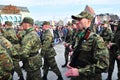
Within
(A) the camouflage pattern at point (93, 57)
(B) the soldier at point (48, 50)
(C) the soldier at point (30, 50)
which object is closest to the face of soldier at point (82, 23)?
(A) the camouflage pattern at point (93, 57)

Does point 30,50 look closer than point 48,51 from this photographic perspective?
Yes

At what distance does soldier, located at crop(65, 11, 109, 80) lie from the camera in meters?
3.70

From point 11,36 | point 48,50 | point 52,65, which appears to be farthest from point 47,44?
point 11,36

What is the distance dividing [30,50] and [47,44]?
7.23 feet

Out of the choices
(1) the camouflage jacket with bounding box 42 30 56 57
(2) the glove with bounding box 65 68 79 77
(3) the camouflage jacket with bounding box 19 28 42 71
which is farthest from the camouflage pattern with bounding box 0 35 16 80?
(1) the camouflage jacket with bounding box 42 30 56 57

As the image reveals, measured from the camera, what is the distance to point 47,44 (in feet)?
27.7

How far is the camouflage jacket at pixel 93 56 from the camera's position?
3703mm

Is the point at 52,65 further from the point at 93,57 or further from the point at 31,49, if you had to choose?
the point at 93,57

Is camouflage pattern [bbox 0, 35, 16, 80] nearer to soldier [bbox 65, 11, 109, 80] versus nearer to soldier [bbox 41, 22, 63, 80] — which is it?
soldier [bbox 65, 11, 109, 80]

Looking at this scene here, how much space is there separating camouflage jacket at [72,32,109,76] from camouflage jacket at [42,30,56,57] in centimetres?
453

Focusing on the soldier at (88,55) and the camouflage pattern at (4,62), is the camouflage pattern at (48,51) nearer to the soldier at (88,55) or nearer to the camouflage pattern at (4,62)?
the soldier at (88,55)

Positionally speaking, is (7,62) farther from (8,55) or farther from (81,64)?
(81,64)

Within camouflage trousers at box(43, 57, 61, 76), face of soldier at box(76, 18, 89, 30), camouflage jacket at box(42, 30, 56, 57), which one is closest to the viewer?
face of soldier at box(76, 18, 89, 30)

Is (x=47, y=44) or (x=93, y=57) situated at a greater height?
(x=93, y=57)
